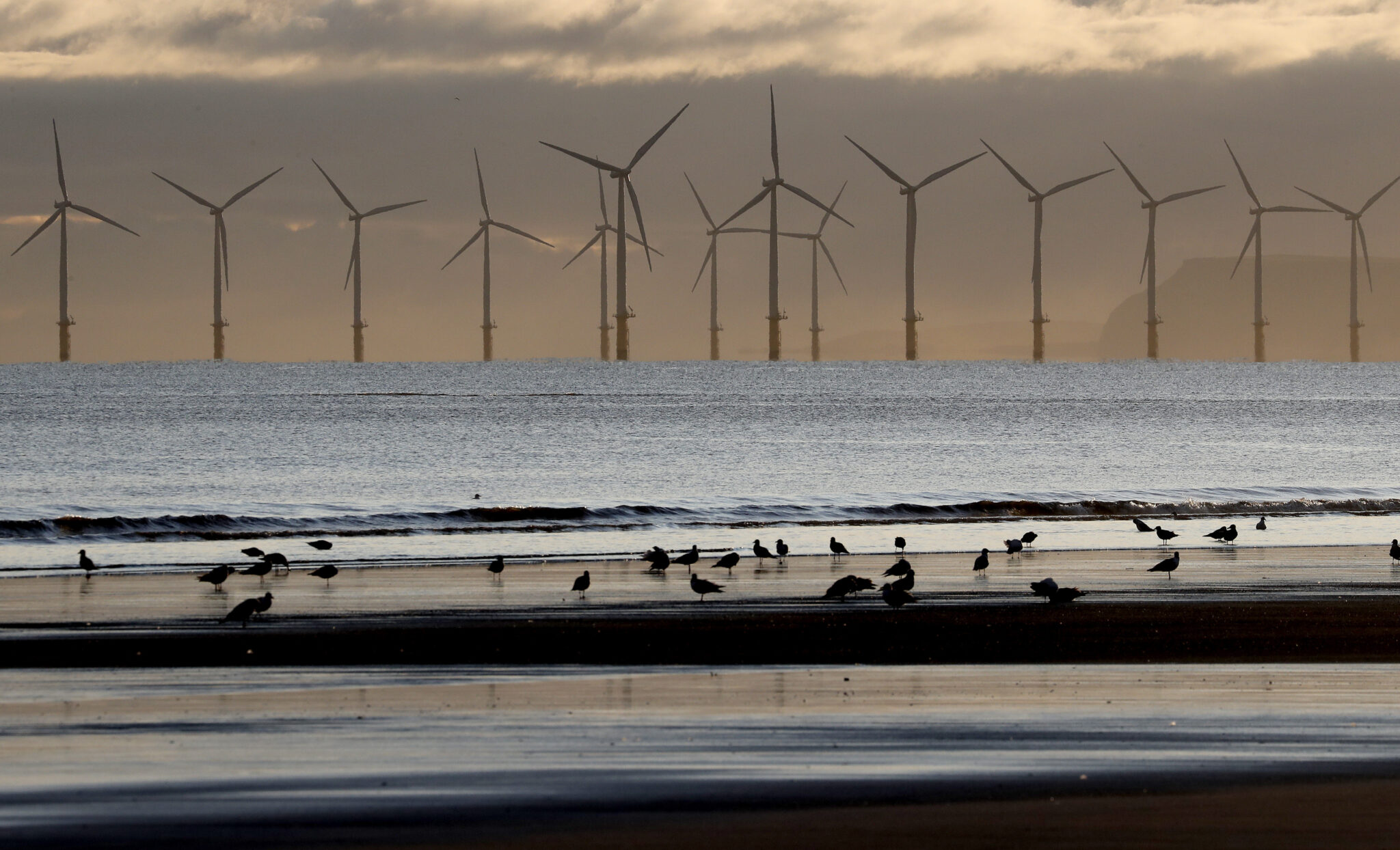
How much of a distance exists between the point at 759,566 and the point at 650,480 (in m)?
41.0

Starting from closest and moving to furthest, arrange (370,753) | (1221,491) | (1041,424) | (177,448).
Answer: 1. (370,753)
2. (1221,491)
3. (177,448)
4. (1041,424)

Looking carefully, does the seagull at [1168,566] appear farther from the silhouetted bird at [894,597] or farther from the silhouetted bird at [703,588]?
the silhouetted bird at [703,588]

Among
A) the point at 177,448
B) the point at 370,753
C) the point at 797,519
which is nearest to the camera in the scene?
the point at 370,753

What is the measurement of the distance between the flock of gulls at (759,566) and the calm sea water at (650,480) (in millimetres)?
1841

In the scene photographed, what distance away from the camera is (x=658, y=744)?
46.0 feet

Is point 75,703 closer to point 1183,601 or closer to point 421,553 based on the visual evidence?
point 1183,601

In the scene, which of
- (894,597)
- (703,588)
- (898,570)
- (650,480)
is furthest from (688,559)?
(650,480)

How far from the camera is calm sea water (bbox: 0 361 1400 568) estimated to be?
43719 millimetres

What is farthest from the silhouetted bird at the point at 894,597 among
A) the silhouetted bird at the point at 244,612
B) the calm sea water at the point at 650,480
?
the calm sea water at the point at 650,480

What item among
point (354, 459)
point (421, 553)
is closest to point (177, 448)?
point (354, 459)

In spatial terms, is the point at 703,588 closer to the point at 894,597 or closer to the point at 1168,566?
the point at 894,597

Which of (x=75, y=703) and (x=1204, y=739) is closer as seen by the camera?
(x=1204, y=739)

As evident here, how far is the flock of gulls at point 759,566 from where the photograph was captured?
82.5ft

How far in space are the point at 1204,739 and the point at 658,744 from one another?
14.8 feet
